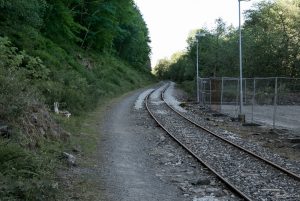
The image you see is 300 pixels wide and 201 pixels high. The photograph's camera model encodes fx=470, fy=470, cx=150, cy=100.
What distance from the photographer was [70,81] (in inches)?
1105

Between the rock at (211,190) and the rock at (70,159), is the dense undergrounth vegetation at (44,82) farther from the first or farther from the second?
the rock at (211,190)

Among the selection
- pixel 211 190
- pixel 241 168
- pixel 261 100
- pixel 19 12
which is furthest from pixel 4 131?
pixel 261 100

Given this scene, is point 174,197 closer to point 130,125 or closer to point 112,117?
point 130,125

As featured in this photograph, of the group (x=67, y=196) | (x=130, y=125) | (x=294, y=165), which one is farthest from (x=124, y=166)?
(x=130, y=125)

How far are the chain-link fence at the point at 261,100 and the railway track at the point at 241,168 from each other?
6.68 metres

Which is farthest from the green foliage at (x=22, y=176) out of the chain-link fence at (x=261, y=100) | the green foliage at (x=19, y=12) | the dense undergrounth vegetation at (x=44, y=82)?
the chain-link fence at (x=261, y=100)

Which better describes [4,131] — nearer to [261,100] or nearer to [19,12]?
[19,12]

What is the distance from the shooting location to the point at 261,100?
3284 centimetres

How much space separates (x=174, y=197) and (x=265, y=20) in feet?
157

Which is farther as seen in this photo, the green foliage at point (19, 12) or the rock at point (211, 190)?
the green foliage at point (19, 12)

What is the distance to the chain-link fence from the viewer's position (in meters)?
25.9

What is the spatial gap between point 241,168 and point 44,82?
12.8 metres

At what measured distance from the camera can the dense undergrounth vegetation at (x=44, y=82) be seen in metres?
9.22

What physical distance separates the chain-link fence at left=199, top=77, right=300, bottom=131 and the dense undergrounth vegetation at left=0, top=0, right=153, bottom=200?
8.86 m
